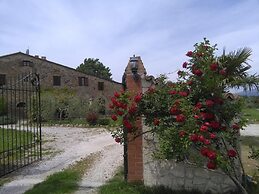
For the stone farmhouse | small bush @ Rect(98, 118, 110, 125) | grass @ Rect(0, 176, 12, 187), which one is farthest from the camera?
the stone farmhouse

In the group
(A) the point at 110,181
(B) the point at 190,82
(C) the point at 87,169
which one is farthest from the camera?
(C) the point at 87,169

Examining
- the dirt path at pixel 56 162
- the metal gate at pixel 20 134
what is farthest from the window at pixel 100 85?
the metal gate at pixel 20 134

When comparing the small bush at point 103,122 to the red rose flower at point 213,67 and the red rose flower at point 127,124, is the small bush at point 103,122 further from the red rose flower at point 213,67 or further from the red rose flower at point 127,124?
the red rose flower at point 213,67

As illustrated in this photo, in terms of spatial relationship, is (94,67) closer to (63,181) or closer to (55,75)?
(55,75)

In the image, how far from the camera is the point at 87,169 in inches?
297

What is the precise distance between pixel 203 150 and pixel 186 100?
851 millimetres

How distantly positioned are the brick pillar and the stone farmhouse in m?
25.3

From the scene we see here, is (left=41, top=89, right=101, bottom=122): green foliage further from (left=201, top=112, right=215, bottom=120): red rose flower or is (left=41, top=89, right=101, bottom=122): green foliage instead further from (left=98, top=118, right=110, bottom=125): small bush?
(left=201, top=112, right=215, bottom=120): red rose flower

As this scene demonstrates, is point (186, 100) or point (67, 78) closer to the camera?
point (186, 100)

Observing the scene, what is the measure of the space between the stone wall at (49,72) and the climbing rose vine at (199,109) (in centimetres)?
2703

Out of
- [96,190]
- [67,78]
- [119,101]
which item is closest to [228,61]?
[119,101]

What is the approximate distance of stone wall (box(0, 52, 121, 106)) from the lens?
3181 cm

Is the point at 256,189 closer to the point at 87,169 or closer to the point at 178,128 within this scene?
the point at 178,128

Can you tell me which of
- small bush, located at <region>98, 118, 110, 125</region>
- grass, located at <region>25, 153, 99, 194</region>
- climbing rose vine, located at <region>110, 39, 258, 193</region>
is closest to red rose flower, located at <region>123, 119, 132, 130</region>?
climbing rose vine, located at <region>110, 39, 258, 193</region>
